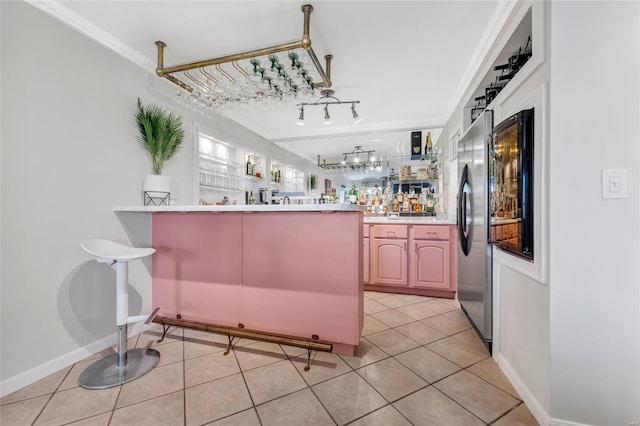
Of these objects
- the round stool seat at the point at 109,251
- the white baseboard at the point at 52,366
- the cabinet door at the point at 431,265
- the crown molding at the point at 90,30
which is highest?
the crown molding at the point at 90,30

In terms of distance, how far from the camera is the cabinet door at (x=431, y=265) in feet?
10.2

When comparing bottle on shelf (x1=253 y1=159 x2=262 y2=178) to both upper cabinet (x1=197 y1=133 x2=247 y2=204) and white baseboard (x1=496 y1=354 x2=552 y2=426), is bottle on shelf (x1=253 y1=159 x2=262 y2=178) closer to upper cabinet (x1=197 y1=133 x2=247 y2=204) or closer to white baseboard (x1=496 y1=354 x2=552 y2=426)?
upper cabinet (x1=197 y1=133 x2=247 y2=204)

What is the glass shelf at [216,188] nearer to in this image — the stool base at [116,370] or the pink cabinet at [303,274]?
the pink cabinet at [303,274]

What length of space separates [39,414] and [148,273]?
1137mm

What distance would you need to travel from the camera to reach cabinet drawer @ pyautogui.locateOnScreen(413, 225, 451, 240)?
313cm

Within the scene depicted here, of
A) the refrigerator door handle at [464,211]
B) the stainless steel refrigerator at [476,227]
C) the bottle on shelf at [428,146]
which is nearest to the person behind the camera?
the stainless steel refrigerator at [476,227]

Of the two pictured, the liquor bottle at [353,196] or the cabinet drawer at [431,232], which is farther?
the cabinet drawer at [431,232]

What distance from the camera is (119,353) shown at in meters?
1.72

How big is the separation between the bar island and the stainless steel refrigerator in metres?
0.89

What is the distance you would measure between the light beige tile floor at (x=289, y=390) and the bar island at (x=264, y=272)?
0.53 ft

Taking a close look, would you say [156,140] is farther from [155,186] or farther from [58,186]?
[58,186]

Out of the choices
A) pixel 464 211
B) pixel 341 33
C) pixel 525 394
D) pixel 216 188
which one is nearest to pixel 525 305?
pixel 525 394

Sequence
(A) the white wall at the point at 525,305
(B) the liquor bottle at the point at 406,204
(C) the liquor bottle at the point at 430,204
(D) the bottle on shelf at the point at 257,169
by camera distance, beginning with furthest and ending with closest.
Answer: (D) the bottle on shelf at the point at 257,169 → (B) the liquor bottle at the point at 406,204 → (C) the liquor bottle at the point at 430,204 → (A) the white wall at the point at 525,305

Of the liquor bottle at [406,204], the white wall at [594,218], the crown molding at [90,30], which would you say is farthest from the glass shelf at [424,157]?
the crown molding at [90,30]
